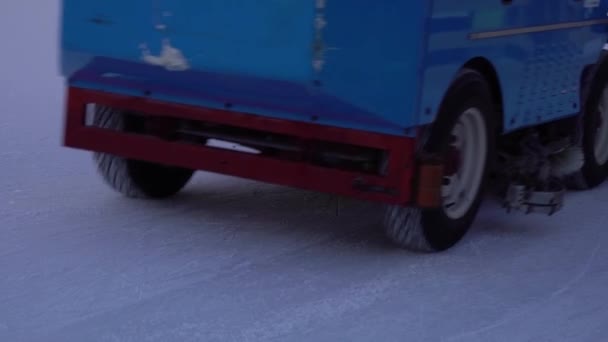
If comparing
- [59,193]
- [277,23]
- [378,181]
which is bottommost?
[59,193]

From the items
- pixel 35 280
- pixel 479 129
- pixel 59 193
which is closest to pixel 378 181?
pixel 479 129

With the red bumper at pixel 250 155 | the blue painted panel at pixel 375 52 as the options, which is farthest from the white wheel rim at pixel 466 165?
the blue painted panel at pixel 375 52

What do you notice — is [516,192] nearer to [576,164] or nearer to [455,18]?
[576,164]

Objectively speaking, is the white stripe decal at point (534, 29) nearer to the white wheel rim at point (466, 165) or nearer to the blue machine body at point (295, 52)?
the blue machine body at point (295, 52)

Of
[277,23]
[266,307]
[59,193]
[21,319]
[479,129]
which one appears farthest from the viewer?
[59,193]

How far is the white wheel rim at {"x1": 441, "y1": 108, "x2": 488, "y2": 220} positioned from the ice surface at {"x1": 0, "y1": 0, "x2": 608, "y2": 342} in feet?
0.71

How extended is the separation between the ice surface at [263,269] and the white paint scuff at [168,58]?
32.1 inches

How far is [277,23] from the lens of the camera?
16.6 feet

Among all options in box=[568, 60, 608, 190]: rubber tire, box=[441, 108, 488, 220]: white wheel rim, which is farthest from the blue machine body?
box=[568, 60, 608, 190]: rubber tire

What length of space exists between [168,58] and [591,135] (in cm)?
298

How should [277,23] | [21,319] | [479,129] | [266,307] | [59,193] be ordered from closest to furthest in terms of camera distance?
[21,319]
[266,307]
[277,23]
[479,129]
[59,193]

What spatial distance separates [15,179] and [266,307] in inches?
95.7

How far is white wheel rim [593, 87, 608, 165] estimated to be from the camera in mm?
7450

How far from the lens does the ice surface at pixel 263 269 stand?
14.9 feet
